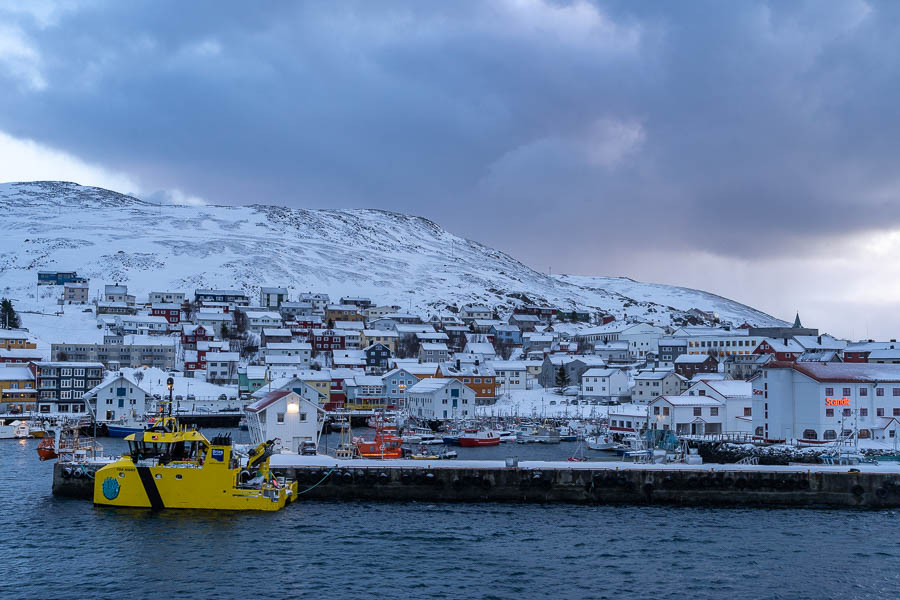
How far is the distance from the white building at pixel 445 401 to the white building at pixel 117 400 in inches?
1103

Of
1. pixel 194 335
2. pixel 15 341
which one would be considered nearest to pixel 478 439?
pixel 15 341

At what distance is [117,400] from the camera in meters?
80.7

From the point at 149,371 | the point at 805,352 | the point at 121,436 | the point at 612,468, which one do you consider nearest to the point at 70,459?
the point at 612,468

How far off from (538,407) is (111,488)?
64.1 metres

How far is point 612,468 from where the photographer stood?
129ft

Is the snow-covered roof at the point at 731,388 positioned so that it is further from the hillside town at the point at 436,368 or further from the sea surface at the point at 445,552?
the sea surface at the point at 445,552

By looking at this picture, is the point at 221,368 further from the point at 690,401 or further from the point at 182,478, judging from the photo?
the point at 182,478

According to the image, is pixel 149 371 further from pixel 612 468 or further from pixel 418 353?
pixel 612 468

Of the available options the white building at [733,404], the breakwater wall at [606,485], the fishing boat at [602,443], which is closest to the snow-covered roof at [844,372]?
the white building at [733,404]

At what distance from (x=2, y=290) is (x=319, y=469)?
150 meters

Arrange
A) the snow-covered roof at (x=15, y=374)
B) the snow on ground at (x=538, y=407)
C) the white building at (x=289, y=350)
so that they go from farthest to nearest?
the white building at (x=289, y=350) < the snow on ground at (x=538, y=407) < the snow-covered roof at (x=15, y=374)

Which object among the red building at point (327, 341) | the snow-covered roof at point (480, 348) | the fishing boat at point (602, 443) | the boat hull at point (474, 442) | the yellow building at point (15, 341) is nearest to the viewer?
the fishing boat at point (602, 443)

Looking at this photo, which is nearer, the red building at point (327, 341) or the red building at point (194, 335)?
the red building at point (194, 335)

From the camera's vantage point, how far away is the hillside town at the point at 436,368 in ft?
198
